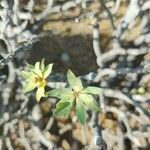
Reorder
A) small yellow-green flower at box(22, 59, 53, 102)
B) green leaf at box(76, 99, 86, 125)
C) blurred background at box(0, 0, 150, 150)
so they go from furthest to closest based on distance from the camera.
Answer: blurred background at box(0, 0, 150, 150)
small yellow-green flower at box(22, 59, 53, 102)
green leaf at box(76, 99, 86, 125)

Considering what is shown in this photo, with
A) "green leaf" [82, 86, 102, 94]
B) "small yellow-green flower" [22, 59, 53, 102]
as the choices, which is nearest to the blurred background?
"small yellow-green flower" [22, 59, 53, 102]

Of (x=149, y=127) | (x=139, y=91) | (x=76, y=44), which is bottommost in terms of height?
(x=149, y=127)

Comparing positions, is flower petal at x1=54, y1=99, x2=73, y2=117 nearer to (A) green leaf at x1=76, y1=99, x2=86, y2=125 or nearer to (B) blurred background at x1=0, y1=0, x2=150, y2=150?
(A) green leaf at x1=76, y1=99, x2=86, y2=125

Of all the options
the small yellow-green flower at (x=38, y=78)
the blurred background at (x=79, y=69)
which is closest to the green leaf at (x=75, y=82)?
the small yellow-green flower at (x=38, y=78)

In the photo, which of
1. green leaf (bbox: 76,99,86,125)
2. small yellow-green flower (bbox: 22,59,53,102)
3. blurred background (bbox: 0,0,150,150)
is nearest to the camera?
green leaf (bbox: 76,99,86,125)

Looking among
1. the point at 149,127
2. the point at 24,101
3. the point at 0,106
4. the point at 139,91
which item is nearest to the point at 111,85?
the point at 139,91

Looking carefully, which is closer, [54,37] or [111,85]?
[111,85]

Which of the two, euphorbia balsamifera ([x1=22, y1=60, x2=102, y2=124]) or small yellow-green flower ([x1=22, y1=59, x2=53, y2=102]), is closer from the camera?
euphorbia balsamifera ([x1=22, y1=60, x2=102, y2=124])

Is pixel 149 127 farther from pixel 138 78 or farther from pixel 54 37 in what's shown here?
pixel 54 37

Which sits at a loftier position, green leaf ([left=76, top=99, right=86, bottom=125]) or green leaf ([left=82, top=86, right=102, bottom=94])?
green leaf ([left=82, top=86, right=102, bottom=94])
